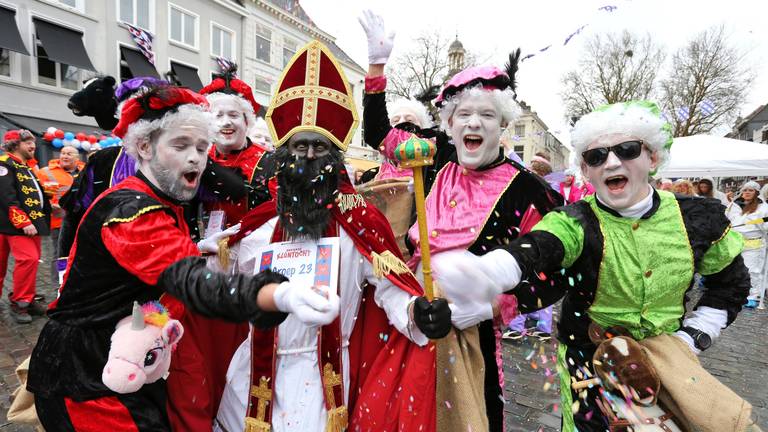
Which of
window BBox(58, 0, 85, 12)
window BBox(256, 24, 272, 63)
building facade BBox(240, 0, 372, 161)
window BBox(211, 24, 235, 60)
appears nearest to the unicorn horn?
window BBox(58, 0, 85, 12)

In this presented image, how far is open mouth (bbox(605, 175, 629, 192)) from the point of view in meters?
1.85

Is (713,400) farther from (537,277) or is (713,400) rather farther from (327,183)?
(327,183)

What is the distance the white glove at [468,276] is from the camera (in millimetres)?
1283

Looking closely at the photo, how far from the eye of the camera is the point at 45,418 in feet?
5.62

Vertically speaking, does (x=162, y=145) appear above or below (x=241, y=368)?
above

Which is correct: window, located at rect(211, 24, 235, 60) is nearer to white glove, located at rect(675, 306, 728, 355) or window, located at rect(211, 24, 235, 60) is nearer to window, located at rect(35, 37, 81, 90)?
window, located at rect(35, 37, 81, 90)

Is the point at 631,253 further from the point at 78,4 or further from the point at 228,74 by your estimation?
the point at 78,4

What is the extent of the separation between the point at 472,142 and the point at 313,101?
2.94 feet

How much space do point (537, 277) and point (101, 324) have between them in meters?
1.75

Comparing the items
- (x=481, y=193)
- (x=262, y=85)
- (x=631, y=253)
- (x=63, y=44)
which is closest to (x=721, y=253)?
(x=631, y=253)

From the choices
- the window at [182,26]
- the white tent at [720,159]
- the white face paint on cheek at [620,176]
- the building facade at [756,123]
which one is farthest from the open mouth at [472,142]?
the building facade at [756,123]

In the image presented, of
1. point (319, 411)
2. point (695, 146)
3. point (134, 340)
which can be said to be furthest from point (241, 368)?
point (695, 146)

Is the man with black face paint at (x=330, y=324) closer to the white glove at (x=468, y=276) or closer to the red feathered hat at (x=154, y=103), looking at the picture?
the red feathered hat at (x=154, y=103)

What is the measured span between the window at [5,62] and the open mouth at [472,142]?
57.7 ft
